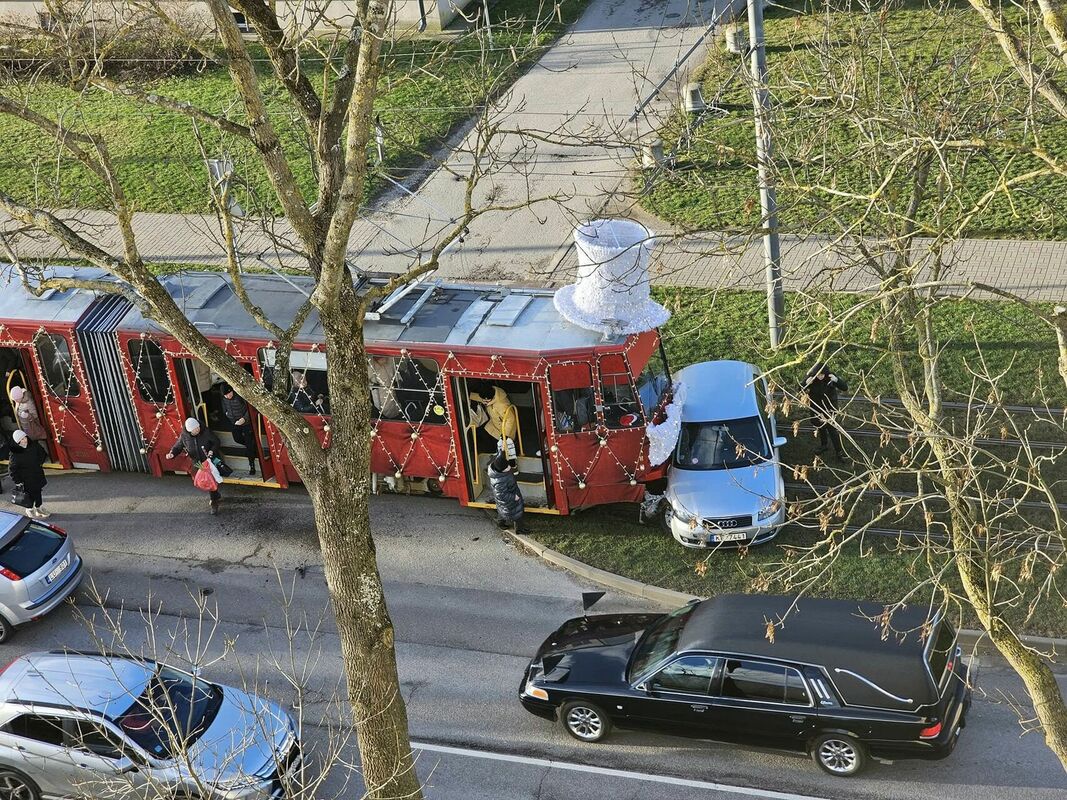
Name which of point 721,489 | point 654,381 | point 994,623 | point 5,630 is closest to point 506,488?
point 654,381

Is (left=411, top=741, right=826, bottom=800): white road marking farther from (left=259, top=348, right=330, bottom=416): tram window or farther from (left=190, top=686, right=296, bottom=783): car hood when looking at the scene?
(left=259, top=348, right=330, bottom=416): tram window

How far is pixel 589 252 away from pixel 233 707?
22.6 feet

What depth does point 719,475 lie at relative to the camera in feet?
52.7

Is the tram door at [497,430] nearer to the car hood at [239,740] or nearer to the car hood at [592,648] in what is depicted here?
the car hood at [592,648]

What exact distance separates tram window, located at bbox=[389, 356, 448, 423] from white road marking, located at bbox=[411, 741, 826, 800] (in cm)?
469

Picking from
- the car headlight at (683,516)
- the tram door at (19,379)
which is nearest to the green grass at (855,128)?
the car headlight at (683,516)

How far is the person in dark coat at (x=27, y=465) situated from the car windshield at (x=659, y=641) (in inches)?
344

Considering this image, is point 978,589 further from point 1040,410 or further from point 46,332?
point 46,332

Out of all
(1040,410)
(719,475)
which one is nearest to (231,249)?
(719,475)

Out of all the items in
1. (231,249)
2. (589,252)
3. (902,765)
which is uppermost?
(231,249)

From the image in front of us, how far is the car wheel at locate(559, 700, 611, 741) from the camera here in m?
13.0

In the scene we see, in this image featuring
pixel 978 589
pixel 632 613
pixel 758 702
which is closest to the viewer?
pixel 978 589

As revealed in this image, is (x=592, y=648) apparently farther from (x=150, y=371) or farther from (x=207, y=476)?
(x=150, y=371)

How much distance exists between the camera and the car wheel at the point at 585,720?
12969 mm
